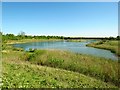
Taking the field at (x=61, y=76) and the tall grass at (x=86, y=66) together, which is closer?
the field at (x=61, y=76)

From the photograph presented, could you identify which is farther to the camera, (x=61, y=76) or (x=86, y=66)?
(x=86, y=66)

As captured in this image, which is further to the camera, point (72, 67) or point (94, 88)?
point (72, 67)

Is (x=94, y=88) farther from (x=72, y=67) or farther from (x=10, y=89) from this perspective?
(x=72, y=67)

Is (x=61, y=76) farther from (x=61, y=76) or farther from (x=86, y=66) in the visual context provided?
(x=86, y=66)

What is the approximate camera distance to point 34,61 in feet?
69.5

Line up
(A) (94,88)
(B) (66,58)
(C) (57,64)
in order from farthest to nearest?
(B) (66,58)
(C) (57,64)
(A) (94,88)

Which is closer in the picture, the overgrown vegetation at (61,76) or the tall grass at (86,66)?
the overgrown vegetation at (61,76)

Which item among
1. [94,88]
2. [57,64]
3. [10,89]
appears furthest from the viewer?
[57,64]

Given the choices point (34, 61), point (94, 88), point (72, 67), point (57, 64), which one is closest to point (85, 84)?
point (94, 88)

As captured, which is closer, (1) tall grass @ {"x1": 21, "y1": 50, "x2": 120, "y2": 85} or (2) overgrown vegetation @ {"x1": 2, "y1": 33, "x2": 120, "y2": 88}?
(2) overgrown vegetation @ {"x1": 2, "y1": 33, "x2": 120, "y2": 88}

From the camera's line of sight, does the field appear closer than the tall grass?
Yes

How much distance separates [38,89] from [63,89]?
1315 mm

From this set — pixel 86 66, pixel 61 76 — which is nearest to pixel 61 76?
pixel 61 76

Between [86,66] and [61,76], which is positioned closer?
[61,76]
